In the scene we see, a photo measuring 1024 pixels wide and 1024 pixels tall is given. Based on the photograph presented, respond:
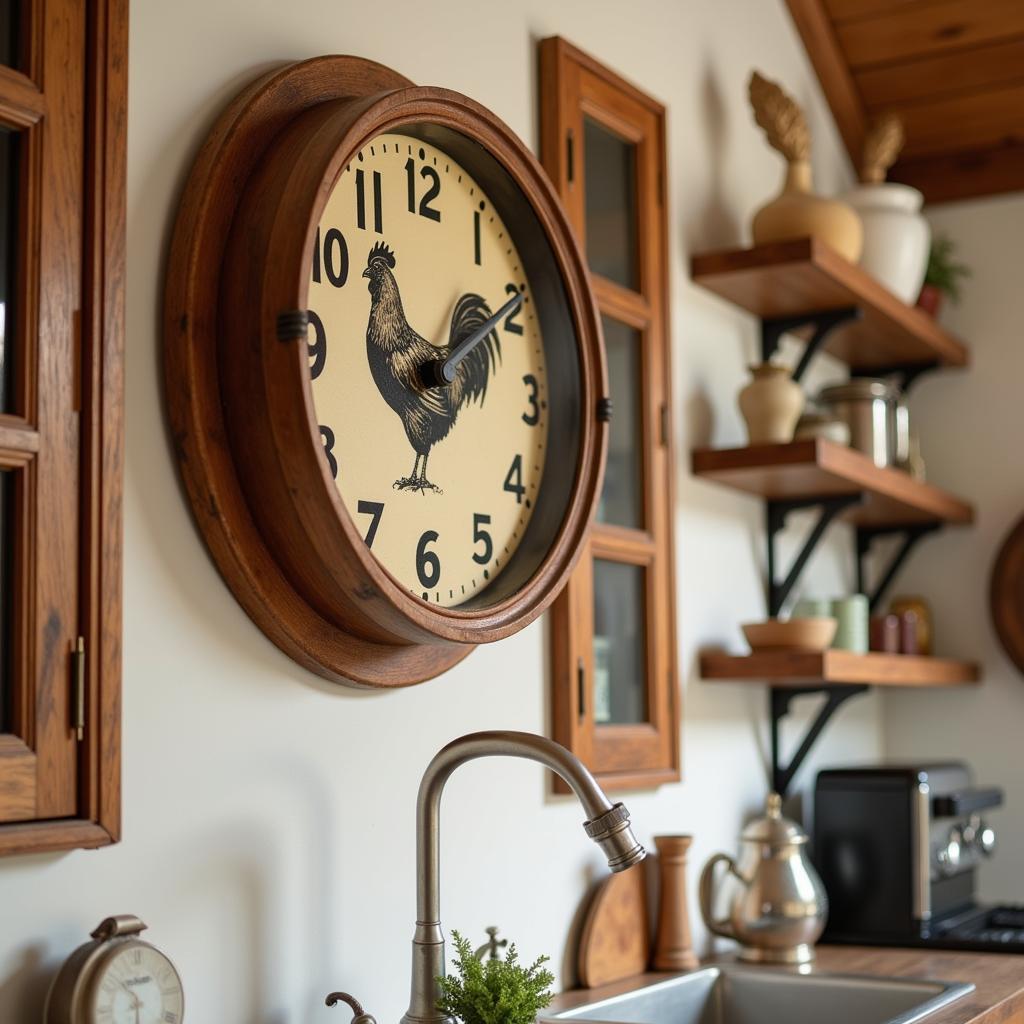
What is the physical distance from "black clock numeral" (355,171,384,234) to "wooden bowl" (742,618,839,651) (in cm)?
110

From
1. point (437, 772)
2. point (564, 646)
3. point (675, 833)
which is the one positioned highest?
point (564, 646)

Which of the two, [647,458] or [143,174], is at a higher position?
[143,174]

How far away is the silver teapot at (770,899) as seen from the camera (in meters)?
2.21

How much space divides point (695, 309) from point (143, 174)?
1.29m

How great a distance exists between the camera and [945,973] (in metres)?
2.16

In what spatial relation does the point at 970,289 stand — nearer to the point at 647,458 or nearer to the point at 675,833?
the point at 647,458

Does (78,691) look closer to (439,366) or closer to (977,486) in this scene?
(439,366)

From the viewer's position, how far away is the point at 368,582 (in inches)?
56.8

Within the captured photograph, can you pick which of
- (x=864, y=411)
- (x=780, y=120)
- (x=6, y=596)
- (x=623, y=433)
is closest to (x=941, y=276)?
(x=864, y=411)

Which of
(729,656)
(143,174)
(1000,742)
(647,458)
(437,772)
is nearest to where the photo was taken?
(143,174)

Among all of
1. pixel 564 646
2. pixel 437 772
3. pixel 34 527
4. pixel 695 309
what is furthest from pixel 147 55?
pixel 695 309

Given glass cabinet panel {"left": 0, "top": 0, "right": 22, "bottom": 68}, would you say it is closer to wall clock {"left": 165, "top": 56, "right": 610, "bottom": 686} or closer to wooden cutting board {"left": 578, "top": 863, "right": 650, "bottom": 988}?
wall clock {"left": 165, "top": 56, "right": 610, "bottom": 686}

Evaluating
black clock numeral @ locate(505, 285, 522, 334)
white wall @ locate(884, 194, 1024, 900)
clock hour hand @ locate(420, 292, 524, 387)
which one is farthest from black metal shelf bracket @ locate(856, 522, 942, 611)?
clock hour hand @ locate(420, 292, 524, 387)

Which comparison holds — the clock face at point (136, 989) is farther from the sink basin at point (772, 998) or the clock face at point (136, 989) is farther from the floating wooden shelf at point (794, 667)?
the floating wooden shelf at point (794, 667)
